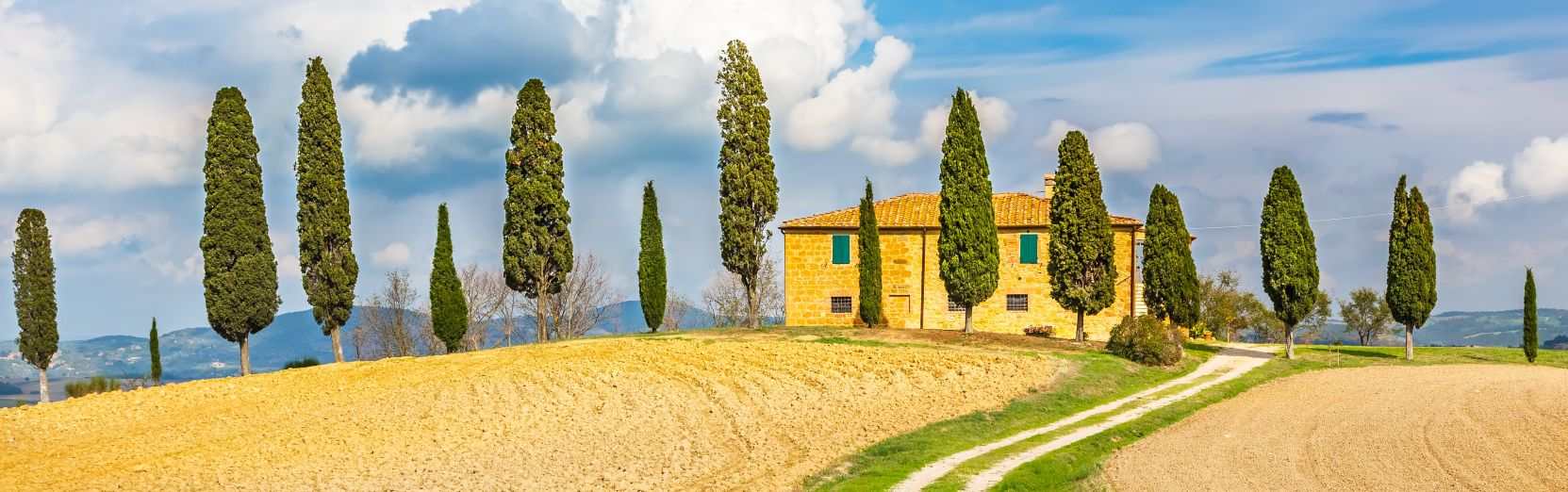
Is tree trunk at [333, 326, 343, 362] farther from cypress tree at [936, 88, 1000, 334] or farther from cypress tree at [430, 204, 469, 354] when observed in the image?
cypress tree at [936, 88, 1000, 334]

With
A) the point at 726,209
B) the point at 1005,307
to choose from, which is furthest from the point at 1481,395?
the point at 726,209

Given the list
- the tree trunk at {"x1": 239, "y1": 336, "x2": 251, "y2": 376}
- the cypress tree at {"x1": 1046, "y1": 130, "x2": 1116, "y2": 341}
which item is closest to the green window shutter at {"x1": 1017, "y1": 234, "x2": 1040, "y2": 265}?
the cypress tree at {"x1": 1046, "y1": 130, "x2": 1116, "y2": 341}

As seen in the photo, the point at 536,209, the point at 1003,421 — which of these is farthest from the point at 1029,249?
the point at 1003,421

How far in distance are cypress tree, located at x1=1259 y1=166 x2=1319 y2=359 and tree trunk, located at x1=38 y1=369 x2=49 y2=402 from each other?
47.1 m

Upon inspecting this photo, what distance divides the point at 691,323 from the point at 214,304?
48074 millimetres

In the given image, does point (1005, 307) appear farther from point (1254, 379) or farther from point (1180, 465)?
point (1180, 465)

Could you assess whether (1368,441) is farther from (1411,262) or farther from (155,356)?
(155,356)

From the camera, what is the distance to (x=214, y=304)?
136 ft

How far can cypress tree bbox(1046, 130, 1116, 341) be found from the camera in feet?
142

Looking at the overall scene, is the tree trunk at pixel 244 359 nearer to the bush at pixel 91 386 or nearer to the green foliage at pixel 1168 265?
the bush at pixel 91 386

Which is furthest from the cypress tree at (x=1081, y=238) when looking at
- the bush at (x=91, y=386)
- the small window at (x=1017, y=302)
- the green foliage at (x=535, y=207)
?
the bush at (x=91, y=386)

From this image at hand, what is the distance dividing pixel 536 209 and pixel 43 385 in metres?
21.5

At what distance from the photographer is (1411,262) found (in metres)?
43.0

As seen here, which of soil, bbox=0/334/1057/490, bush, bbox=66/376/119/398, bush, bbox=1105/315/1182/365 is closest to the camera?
soil, bbox=0/334/1057/490
